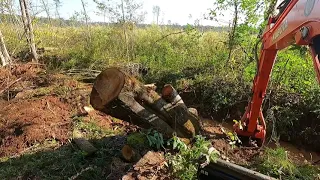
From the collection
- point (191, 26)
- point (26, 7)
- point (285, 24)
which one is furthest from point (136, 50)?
point (285, 24)

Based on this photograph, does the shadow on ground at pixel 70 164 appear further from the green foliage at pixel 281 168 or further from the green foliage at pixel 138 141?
the green foliage at pixel 281 168

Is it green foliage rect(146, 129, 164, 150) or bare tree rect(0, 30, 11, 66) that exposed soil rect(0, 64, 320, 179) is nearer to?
green foliage rect(146, 129, 164, 150)

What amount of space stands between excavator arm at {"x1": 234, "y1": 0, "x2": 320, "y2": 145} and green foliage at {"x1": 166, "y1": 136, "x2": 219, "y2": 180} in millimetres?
1095

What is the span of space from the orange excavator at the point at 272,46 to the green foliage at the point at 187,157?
0.43 feet

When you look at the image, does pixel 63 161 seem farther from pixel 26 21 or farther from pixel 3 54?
pixel 26 21

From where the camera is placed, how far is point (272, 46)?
10.2 feet

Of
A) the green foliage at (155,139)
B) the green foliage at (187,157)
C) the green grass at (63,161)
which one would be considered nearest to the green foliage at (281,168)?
the green foliage at (187,157)

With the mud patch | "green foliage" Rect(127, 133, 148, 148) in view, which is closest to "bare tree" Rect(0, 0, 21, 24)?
the mud patch

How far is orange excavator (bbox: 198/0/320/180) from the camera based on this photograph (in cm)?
158

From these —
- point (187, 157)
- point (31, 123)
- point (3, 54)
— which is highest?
point (3, 54)

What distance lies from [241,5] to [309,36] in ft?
16.3

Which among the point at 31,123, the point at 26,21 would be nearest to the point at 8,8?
the point at 26,21

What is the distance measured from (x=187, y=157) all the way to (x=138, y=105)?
0.80 metres

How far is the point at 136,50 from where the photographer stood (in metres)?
8.88
